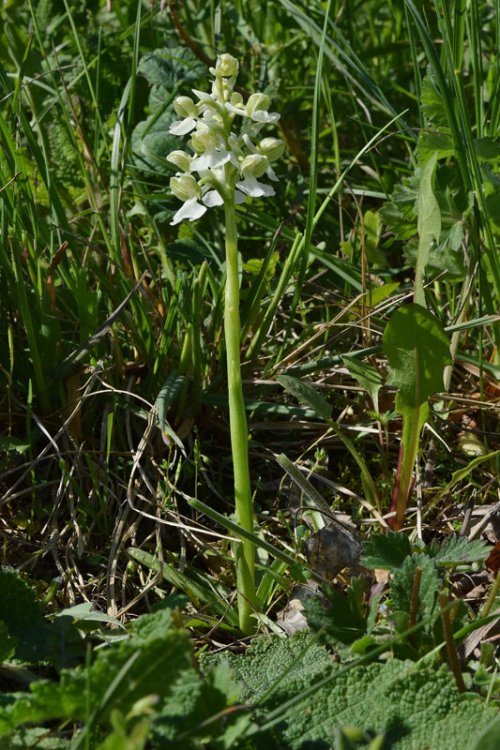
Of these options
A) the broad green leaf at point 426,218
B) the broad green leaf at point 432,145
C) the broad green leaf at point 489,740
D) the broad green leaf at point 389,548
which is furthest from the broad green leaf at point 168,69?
the broad green leaf at point 489,740

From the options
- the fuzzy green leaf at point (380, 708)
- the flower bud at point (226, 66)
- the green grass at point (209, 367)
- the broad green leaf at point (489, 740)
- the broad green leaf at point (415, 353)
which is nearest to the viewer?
the broad green leaf at point (489, 740)

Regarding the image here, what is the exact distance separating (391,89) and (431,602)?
7.07 feet

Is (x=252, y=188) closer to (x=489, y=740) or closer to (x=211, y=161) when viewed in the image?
(x=211, y=161)

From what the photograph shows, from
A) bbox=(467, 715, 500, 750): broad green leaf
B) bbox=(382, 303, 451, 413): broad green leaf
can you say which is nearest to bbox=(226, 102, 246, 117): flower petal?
bbox=(382, 303, 451, 413): broad green leaf

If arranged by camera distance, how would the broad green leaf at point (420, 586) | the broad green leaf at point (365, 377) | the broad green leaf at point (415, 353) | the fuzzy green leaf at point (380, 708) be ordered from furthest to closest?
the broad green leaf at point (365, 377), the broad green leaf at point (415, 353), the broad green leaf at point (420, 586), the fuzzy green leaf at point (380, 708)

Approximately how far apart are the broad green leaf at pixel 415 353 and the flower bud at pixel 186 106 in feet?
1.94

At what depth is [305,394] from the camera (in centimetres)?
199

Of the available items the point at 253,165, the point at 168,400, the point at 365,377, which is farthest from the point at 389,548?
the point at 253,165

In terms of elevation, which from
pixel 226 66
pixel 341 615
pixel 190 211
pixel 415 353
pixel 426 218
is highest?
pixel 226 66

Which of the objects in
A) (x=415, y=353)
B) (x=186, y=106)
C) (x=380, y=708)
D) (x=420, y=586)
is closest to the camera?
(x=380, y=708)

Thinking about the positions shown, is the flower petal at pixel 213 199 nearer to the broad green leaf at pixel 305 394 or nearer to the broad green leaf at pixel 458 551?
the broad green leaf at pixel 305 394

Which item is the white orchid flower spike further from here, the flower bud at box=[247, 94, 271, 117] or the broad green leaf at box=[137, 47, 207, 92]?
the broad green leaf at box=[137, 47, 207, 92]

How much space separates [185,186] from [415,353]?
0.62 m

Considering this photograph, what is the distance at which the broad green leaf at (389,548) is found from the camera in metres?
1.71
